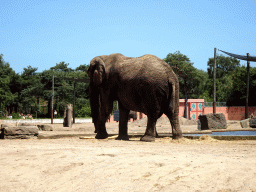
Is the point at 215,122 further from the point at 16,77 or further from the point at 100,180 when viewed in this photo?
the point at 16,77

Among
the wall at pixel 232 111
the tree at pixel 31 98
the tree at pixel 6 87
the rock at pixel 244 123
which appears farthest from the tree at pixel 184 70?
the rock at pixel 244 123

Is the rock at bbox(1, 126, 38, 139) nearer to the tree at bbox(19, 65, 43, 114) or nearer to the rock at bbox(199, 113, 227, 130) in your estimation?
the rock at bbox(199, 113, 227, 130)

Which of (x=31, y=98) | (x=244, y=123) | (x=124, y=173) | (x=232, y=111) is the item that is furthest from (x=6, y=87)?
(x=124, y=173)

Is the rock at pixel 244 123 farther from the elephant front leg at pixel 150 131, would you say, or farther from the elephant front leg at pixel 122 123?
the elephant front leg at pixel 150 131

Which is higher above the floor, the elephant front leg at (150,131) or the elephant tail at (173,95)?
the elephant tail at (173,95)

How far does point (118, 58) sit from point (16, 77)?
44.5 metres

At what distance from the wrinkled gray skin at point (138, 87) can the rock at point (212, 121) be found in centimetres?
649

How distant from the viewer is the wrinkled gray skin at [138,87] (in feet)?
29.6

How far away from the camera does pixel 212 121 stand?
627 inches

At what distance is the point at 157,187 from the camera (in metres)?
4.19

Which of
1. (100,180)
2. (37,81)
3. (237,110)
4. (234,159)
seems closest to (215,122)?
(234,159)

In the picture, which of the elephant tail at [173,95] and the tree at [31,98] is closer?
the elephant tail at [173,95]

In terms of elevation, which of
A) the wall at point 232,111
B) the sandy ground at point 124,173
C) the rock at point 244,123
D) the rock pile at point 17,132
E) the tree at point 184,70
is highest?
the tree at point 184,70

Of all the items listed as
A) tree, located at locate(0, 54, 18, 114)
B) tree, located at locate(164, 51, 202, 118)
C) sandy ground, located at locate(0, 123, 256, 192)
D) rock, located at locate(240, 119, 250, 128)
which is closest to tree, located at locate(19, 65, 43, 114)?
tree, located at locate(0, 54, 18, 114)
